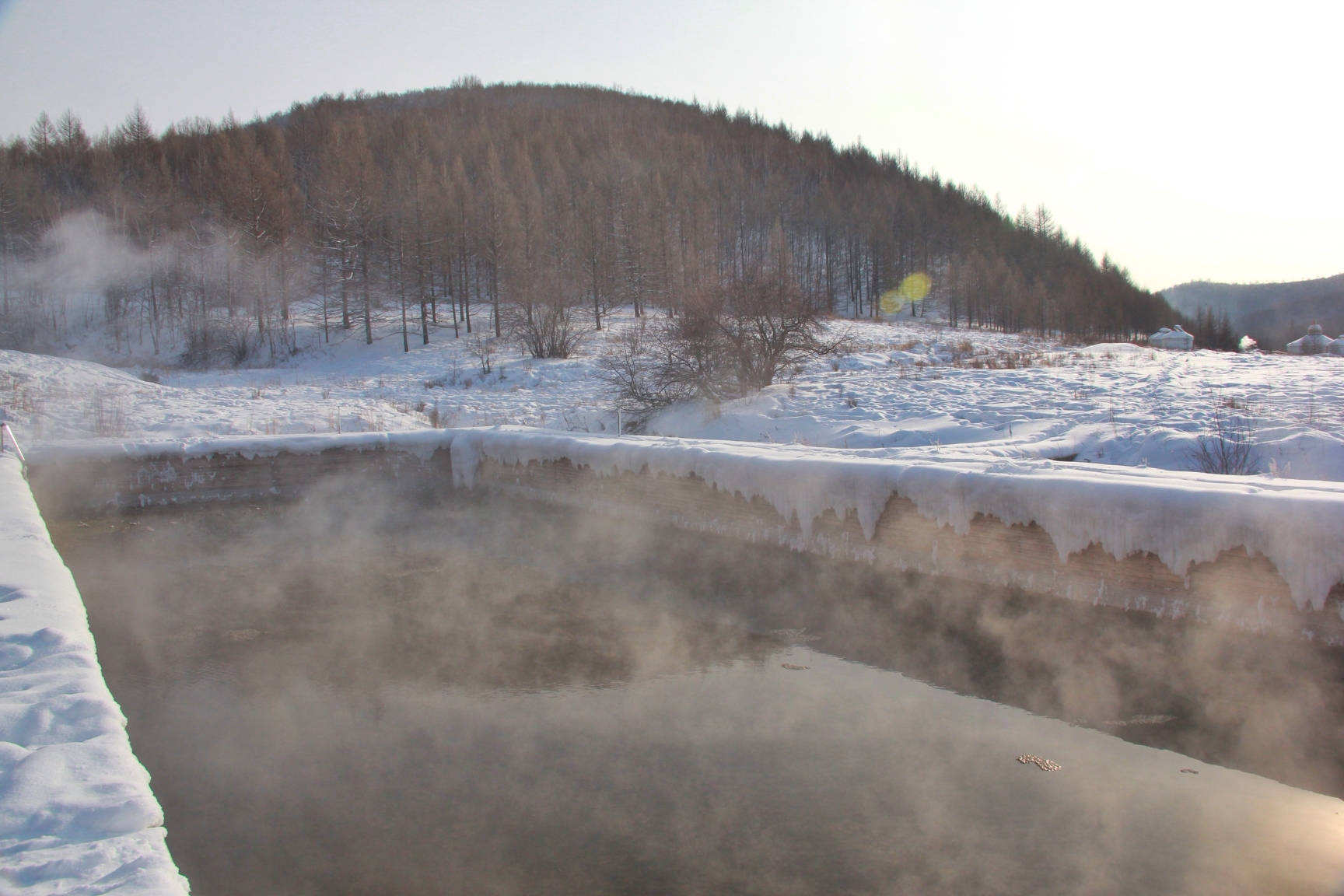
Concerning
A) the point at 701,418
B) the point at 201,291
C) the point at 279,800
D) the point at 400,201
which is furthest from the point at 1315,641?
the point at 201,291

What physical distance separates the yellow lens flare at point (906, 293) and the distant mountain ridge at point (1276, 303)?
180 feet

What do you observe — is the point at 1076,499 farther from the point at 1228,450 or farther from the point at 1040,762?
the point at 1228,450

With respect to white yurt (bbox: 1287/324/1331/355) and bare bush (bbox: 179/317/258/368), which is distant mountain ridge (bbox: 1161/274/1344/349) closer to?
white yurt (bbox: 1287/324/1331/355)

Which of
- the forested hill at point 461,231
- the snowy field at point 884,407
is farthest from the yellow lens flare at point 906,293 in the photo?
the snowy field at point 884,407

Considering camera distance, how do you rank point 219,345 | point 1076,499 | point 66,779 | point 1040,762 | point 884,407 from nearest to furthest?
point 66,779 → point 1040,762 → point 1076,499 → point 884,407 → point 219,345

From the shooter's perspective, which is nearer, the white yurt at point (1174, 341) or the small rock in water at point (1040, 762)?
the small rock in water at point (1040, 762)

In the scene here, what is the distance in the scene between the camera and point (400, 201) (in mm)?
39812

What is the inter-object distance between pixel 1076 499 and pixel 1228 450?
4.57 meters

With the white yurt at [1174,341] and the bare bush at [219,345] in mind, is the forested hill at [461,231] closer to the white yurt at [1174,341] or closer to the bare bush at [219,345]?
the bare bush at [219,345]

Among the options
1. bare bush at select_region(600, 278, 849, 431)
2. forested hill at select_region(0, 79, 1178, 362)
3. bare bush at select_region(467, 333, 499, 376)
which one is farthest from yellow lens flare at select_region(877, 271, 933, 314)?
bare bush at select_region(600, 278, 849, 431)

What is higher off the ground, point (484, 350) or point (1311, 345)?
point (484, 350)

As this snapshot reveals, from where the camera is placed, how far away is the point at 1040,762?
4.61 metres

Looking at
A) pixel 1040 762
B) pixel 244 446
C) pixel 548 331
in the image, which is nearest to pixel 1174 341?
pixel 548 331

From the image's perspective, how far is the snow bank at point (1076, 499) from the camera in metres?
5.23
